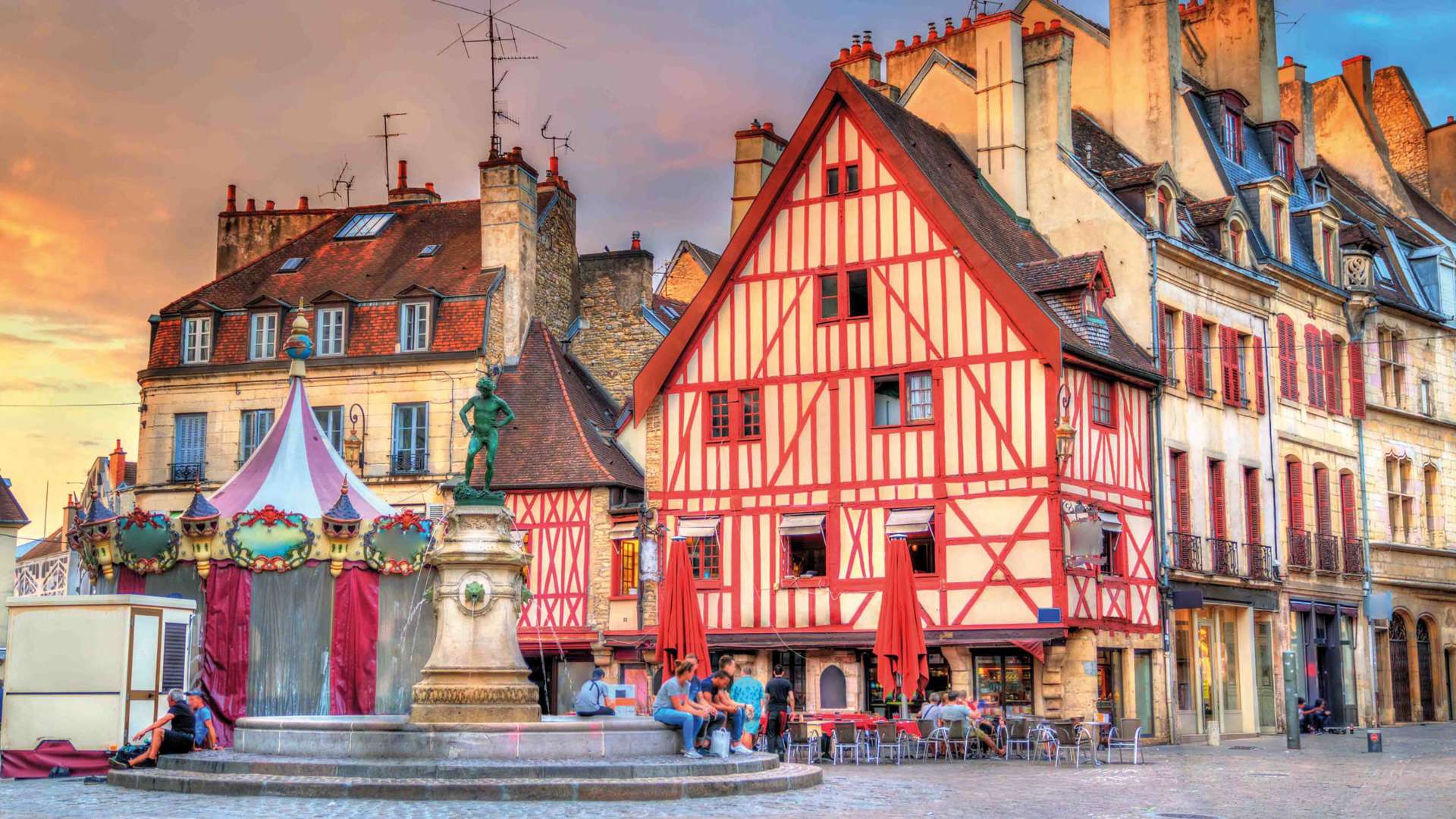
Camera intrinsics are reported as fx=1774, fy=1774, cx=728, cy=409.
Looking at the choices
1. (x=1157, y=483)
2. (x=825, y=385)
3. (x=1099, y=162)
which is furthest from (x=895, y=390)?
(x=1099, y=162)

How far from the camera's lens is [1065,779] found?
17.3 m

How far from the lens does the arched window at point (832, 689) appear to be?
26.4m

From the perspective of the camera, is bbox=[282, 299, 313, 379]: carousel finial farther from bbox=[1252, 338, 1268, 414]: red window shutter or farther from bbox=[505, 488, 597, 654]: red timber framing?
bbox=[1252, 338, 1268, 414]: red window shutter

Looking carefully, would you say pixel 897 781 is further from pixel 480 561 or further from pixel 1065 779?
pixel 480 561

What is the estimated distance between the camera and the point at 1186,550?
2766 cm

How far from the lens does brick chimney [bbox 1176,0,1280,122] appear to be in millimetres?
34375

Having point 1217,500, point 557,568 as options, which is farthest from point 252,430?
point 1217,500

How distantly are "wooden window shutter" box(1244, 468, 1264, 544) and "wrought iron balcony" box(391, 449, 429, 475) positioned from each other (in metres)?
14.1

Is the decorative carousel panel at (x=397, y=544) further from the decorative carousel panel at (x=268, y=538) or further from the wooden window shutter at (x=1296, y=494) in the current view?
the wooden window shutter at (x=1296, y=494)

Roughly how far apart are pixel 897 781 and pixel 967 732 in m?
4.56

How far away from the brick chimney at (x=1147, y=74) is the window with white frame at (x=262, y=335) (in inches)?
626

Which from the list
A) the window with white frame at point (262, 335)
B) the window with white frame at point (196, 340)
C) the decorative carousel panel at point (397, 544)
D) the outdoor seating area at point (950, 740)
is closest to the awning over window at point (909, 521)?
the outdoor seating area at point (950, 740)

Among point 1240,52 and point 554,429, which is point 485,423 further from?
point 1240,52

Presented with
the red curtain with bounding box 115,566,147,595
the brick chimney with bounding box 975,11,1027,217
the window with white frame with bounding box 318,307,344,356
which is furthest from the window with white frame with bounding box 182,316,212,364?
the brick chimney with bounding box 975,11,1027,217
